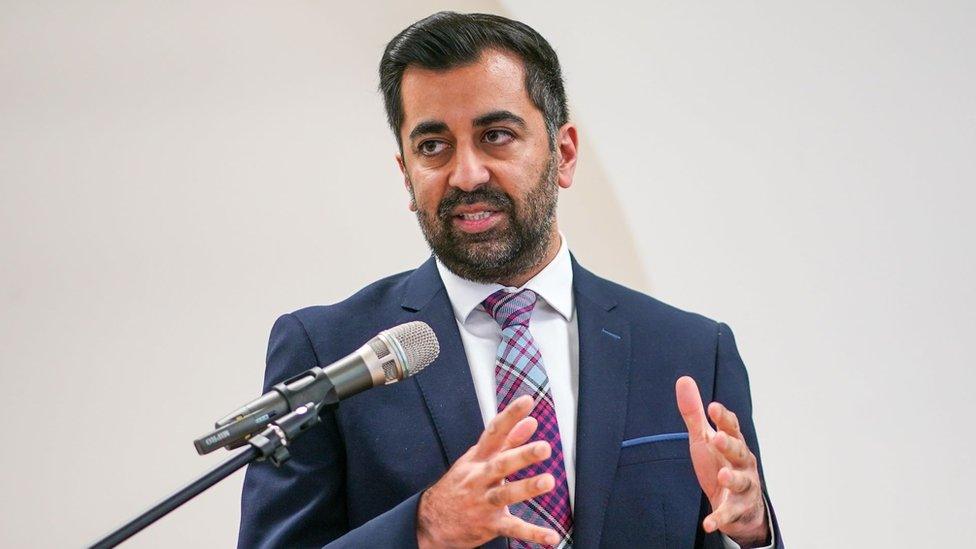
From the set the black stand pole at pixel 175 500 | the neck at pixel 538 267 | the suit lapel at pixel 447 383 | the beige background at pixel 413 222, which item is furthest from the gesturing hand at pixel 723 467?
the beige background at pixel 413 222

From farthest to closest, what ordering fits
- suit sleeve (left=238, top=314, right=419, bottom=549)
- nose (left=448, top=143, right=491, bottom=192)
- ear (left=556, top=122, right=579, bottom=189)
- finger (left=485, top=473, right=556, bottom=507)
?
ear (left=556, top=122, right=579, bottom=189) → nose (left=448, top=143, right=491, bottom=192) → suit sleeve (left=238, top=314, right=419, bottom=549) → finger (left=485, top=473, right=556, bottom=507)

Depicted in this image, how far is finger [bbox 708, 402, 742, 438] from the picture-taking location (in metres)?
1.72

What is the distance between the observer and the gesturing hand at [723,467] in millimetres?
1713

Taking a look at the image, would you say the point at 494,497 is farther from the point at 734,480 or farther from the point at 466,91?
the point at 466,91

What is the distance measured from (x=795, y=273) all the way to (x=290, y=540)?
6.07 feet

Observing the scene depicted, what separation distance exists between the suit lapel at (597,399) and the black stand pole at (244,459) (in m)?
0.66

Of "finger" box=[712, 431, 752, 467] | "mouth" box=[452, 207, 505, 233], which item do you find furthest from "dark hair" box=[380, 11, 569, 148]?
"finger" box=[712, 431, 752, 467]

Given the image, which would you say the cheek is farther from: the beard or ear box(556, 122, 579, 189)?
ear box(556, 122, 579, 189)

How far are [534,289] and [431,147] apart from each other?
0.32m

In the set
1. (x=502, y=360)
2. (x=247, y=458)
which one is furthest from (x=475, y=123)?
(x=247, y=458)

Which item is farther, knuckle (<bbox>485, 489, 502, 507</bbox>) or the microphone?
knuckle (<bbox>485, 489, 502, 507</bbox>)

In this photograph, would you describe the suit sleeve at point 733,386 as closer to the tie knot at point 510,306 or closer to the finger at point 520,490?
the tie knot at point 510,306

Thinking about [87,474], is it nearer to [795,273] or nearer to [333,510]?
[333,510]

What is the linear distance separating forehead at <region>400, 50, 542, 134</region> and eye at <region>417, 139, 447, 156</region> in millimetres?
41
